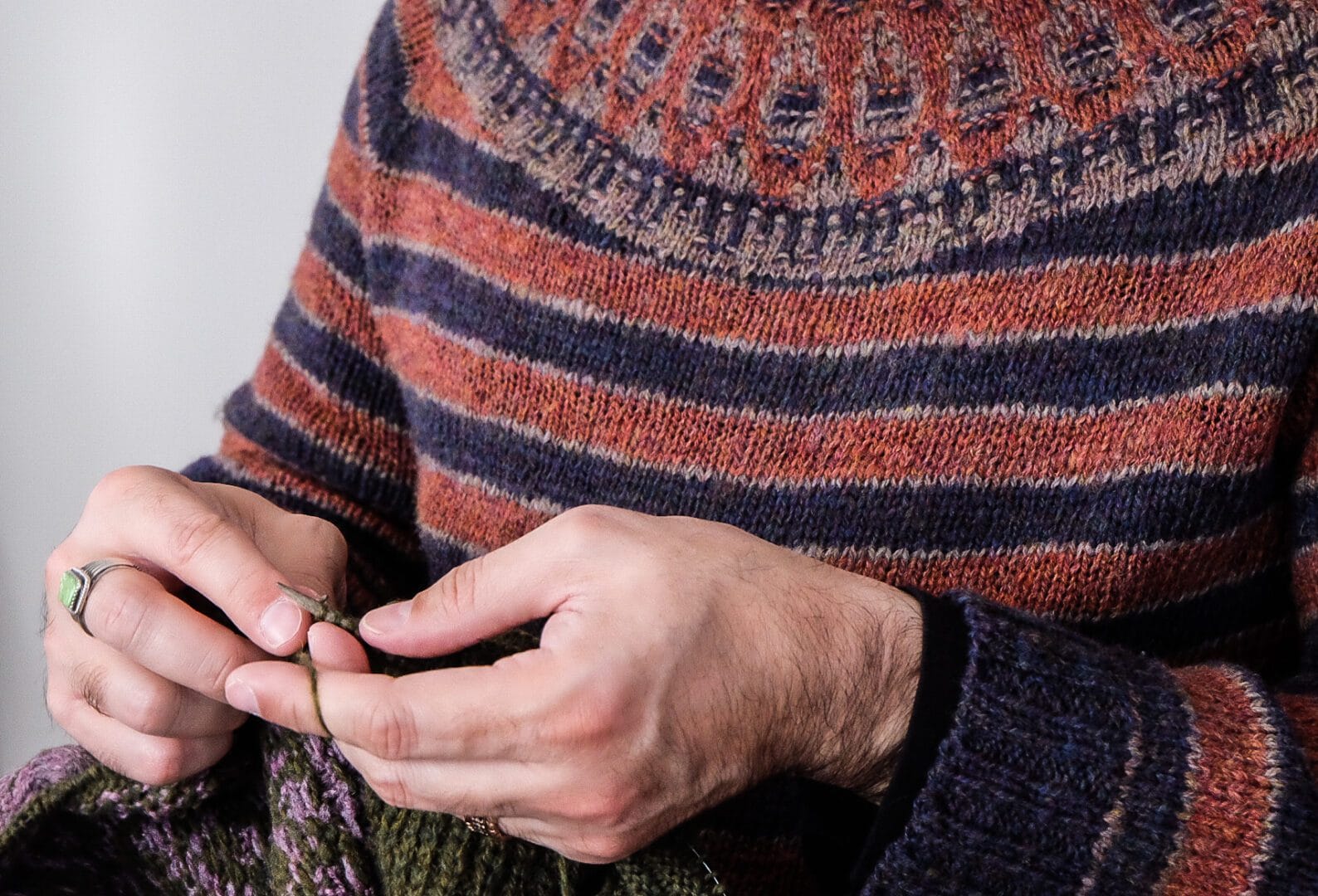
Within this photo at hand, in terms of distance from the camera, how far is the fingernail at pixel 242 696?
50cm

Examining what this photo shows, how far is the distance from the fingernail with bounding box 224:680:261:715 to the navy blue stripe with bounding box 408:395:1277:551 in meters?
0.26

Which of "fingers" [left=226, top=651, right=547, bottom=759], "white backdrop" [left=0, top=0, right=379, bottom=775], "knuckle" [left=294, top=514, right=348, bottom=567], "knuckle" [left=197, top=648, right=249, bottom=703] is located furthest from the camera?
"white backdrop" [left=0, top=0, right=379, bottom=775]

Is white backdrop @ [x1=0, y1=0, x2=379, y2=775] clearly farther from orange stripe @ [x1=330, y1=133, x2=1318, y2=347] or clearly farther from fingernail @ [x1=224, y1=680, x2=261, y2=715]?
fingernail @ [x1=224, y1=680, x2=261, y2=715]

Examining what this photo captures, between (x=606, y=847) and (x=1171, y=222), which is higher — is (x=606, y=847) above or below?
below

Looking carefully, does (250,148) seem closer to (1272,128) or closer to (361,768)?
(361,768)

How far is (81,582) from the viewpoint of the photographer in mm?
594

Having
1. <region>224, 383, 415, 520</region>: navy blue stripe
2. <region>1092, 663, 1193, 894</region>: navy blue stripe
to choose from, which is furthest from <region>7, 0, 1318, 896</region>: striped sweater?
<region>224, 383, 415, 520</region>: navy blue stripe

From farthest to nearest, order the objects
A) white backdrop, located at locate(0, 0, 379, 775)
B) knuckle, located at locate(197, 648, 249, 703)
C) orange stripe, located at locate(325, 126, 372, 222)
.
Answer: white backdrop, located at locate(0, 0, 379, 775)
orange stripe, located at locate(325, 126, 372, 222)
knuckle, located at locate(197, 648, 249, 703)

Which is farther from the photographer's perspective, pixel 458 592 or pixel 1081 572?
pixel 1081 572

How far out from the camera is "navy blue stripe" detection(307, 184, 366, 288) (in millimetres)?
794

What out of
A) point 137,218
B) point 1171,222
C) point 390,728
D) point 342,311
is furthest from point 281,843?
point 137,218

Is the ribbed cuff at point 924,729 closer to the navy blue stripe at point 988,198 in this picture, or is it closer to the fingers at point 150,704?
the navy blue stripe at point 988,198

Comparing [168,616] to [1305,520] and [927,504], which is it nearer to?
[927,504]

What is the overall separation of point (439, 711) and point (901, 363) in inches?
13.8
